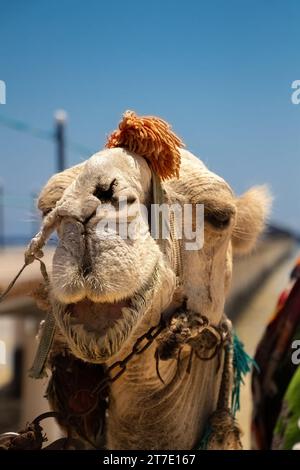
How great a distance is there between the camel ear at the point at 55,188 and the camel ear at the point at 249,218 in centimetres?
59

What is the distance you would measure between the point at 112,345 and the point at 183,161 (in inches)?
24.1

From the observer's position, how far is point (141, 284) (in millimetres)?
1319

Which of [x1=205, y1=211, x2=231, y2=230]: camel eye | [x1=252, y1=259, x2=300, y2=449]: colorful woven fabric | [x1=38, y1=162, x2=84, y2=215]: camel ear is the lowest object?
[x1=252, y1=259, x2=300, y2=449]: colorful woven fabric

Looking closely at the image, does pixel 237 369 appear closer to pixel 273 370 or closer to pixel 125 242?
pixel 125 242

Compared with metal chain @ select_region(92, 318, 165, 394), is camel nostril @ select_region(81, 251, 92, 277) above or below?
above

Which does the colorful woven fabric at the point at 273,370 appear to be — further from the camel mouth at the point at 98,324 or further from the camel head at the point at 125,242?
the camel mouth at the point at 98,324

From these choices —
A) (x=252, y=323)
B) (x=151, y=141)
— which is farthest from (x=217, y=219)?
(x=252, y=323)

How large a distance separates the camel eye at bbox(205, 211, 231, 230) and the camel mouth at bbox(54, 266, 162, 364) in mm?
391

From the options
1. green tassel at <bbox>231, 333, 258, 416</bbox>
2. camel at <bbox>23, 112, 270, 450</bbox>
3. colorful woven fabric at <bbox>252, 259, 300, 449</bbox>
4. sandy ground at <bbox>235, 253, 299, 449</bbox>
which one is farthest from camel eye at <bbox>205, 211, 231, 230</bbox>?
colorful woven fabric at <bbox>252, 259, 300, 449</bbox>

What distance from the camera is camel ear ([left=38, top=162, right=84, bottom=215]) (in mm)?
1556

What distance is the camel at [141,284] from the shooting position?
127 centimetres

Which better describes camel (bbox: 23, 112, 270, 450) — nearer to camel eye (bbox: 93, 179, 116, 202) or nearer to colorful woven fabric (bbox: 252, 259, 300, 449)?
camel eye (bbox: 93, 179, 116, 202)

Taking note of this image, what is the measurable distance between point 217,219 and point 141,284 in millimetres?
405
